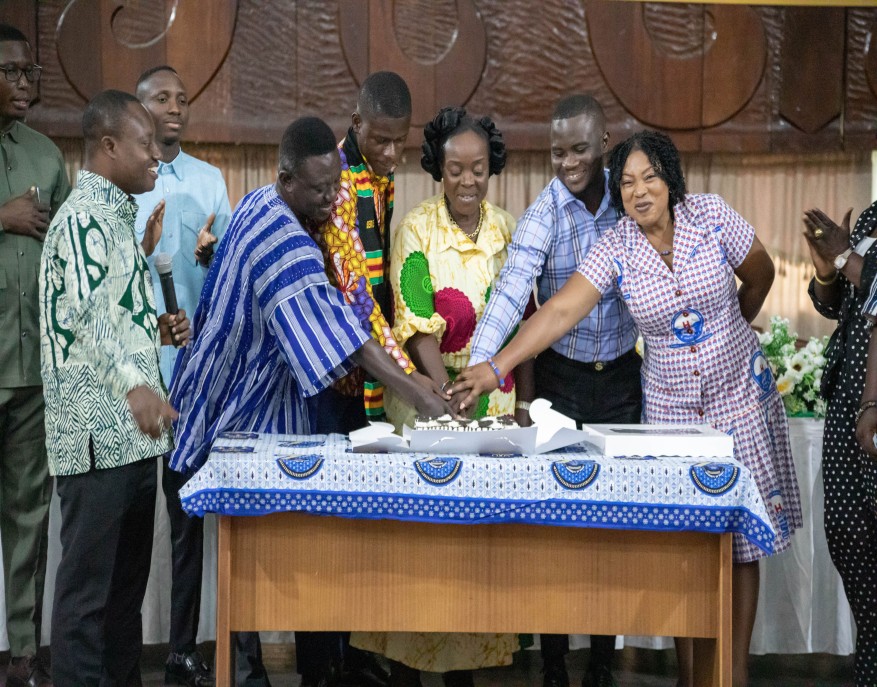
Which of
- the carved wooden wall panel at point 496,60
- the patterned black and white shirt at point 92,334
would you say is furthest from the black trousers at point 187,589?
the carved wooden wall panel at point 496,60

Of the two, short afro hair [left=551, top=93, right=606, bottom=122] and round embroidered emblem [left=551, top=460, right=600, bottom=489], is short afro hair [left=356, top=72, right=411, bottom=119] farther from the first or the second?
round embroidered emblem [left=551, top=460, right=600, bottom=489]

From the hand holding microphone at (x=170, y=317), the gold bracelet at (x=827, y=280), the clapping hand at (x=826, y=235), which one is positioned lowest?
the hand holding microphone at (x=170, y=317)

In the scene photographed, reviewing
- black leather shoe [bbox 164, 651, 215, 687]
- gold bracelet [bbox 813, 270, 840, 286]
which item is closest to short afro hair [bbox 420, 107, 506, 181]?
gold bracelet [bbox 813, 270, 840, 286]

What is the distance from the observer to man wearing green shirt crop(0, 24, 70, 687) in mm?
3969

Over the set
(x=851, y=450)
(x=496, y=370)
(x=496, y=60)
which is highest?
(x=496, y=60)

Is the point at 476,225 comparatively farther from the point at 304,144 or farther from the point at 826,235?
the point at 826,235

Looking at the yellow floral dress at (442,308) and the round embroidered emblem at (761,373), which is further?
the yellow floral dress at (442,308)

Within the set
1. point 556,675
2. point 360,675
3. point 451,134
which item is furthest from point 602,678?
point 451,134

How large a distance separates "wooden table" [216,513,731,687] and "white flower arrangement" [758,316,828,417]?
181 cm

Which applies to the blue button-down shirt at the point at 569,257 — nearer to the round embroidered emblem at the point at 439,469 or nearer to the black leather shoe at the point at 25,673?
the round embroidered emblem at the point at 439,469

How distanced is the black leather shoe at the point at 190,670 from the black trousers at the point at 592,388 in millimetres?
1300

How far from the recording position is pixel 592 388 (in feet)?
12.6

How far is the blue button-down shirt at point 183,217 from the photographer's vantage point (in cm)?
427

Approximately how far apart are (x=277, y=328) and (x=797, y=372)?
7.91 ft
